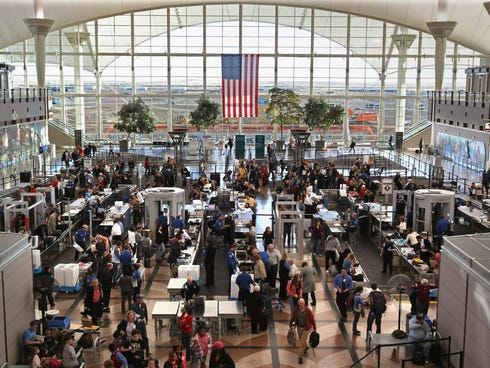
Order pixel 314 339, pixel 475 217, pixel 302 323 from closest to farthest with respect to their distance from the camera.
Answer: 1. pixel 302 323
2. pixel 314 339
3. pixel 475 217

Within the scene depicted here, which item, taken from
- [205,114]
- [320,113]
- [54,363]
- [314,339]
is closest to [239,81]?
[205,114]

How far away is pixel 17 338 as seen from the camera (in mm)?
11094

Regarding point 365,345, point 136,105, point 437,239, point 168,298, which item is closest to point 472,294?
point 365,345

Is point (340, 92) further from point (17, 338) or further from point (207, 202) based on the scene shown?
point (17, 338)

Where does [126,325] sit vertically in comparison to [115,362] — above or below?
above

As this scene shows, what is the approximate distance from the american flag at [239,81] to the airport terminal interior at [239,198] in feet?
0.39

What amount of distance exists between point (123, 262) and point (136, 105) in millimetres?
29530

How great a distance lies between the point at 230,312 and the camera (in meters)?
12.6

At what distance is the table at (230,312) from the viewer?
41.3ft

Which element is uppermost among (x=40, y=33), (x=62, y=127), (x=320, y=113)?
(x=40, y=33)

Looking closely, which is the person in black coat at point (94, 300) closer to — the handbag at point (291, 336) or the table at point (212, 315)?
the table at point (212, 315)

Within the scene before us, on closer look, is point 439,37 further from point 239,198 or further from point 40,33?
point 40,33

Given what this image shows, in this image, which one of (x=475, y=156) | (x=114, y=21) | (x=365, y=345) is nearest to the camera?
(x=365, y=345)

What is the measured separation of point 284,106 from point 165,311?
109 feet
